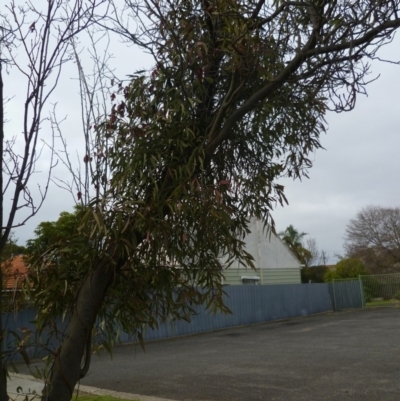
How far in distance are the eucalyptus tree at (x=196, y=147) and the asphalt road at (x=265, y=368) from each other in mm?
3563

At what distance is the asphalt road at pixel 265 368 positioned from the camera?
32.2ft

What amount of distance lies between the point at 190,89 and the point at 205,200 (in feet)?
4.17

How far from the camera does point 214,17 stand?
508 centimetres

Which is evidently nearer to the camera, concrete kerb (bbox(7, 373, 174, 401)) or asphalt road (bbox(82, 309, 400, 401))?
concrete kerb (bbox(7, 373, 174, 401))

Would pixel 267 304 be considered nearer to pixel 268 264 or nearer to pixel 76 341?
pixel 268 264

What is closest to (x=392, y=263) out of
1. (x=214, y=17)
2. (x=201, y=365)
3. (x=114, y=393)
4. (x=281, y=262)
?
(x=281, y=262)

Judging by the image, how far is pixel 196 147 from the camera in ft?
14.4

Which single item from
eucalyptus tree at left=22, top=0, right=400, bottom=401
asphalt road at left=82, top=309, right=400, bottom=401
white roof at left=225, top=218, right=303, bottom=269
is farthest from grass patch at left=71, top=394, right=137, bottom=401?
white roof at left=225, top=218, right=303, bottom=269

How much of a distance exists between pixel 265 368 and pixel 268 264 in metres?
23.1

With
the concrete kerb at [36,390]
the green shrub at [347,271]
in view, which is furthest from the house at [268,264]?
the concrete kerb at [36,390]

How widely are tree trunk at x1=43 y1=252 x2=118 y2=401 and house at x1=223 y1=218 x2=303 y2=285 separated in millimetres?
27728

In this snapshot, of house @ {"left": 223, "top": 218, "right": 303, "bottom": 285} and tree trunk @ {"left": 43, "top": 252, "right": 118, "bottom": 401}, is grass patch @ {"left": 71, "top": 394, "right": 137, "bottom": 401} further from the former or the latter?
house @ {"left": 223, "top": 218, "right": 303, "bottom": 285}

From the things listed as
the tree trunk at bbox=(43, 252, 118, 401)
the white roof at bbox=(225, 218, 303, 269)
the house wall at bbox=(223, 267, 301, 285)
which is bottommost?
the tree trunk at bbox=(43, 252, 118, 401)

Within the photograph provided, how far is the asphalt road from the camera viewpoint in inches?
387
